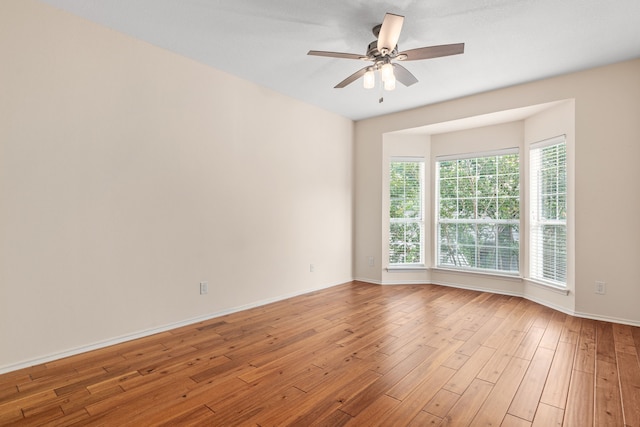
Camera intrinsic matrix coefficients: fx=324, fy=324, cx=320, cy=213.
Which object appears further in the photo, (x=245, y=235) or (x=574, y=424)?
(x=245, y=235)

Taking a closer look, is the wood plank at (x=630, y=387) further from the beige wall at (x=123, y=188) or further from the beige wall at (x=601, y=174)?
the beige wall at (x=123, y=188)

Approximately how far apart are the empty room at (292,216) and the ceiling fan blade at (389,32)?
31mm

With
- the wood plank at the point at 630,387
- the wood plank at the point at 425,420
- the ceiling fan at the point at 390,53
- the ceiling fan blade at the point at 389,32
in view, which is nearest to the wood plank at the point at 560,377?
the wood plank at the point at 630,387

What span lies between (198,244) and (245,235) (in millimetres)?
616

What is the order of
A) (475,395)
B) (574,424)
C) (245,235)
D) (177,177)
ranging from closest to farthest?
(574,424)
(475,395)
(177,177)
(245,235)

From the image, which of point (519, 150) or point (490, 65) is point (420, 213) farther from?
point (490, 65)

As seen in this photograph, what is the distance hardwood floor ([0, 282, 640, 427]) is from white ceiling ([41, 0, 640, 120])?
2.75m

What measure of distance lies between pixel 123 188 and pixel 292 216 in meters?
2.15

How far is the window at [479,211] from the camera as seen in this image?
4707 millimetres

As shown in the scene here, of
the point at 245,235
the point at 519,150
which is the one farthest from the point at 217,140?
the point at 519,150

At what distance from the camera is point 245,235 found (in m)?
3.95

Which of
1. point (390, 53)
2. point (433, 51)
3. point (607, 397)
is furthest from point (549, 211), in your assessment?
point (390, 53)

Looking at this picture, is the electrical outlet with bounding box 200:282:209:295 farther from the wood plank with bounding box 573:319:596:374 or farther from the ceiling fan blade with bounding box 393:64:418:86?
the wood plank with bounding box 573:319:596:374

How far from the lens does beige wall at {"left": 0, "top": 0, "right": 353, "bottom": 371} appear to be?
2.42 m
